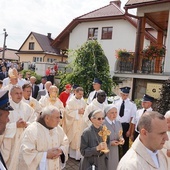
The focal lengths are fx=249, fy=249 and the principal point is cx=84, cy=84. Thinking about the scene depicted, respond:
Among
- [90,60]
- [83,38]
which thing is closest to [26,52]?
[83,38]

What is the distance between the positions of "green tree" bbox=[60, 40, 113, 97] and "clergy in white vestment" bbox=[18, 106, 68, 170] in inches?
331

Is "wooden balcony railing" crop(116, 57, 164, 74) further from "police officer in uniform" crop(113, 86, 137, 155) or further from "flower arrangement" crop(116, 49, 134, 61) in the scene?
"police officer in uniform" crop(113, 86, 137, 155)

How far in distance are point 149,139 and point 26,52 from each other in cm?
4186

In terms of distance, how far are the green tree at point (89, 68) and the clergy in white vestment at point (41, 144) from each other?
8404mm

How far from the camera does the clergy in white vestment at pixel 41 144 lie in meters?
3.73

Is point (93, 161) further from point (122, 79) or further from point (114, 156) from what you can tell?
point (122, 79)

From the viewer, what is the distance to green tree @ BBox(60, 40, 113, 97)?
12445 mm

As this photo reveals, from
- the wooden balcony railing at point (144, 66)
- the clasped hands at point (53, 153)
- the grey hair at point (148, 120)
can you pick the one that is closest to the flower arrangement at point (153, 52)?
the wooden balcony railing at point (144, 66)

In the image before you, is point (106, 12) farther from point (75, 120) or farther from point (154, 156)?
point (154, 156)

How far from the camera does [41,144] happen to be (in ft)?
12.5

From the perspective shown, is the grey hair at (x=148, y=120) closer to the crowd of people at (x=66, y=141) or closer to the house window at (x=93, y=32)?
the crowd of people at (x=66, y=141)

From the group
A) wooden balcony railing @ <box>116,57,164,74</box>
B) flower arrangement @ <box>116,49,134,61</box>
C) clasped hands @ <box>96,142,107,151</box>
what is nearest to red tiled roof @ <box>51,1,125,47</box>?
flower arrangement @ <box>116,49,134,61</box>

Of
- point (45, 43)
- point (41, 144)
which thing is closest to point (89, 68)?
point (41, 144)

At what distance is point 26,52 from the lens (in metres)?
42.5
